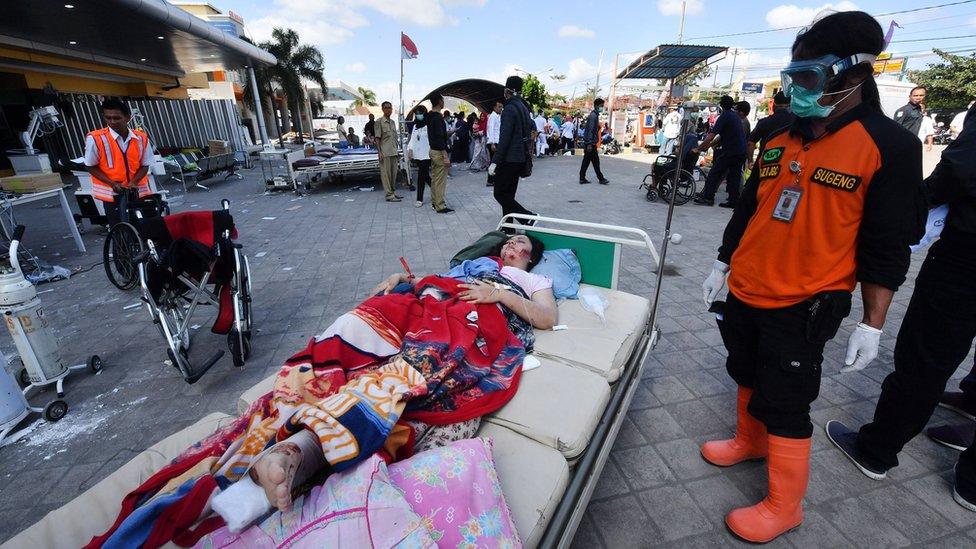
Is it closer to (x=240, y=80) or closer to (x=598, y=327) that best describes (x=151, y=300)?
(x=598, y=327)

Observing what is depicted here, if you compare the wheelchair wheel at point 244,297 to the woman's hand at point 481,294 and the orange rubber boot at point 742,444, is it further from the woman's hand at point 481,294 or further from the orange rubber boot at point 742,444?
the orange rubber boot at point 742,444

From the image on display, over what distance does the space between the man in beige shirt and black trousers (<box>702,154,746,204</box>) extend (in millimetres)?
6521

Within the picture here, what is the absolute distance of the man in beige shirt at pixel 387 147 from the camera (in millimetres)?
8680

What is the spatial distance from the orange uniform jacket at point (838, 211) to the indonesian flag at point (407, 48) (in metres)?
9.51

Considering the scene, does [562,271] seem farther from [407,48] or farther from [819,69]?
[407,48]

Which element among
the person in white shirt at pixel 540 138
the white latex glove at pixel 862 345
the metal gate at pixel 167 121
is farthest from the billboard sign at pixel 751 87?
the white latex glove at pixel 862 345

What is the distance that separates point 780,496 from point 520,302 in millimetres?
1513

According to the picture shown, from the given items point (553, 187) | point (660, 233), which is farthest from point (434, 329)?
point (553, 187)

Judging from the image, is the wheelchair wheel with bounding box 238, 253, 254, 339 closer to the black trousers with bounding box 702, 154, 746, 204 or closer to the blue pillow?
the blue pillow

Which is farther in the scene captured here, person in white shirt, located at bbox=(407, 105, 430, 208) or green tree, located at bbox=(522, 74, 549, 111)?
green tree, located at bbox=(522, 74, 549, 111)

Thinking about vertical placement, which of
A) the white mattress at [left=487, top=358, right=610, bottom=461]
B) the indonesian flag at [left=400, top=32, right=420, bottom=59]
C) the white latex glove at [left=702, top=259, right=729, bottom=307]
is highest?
the indonesian flag at [left=400, top=32, right=420, bottom=59]

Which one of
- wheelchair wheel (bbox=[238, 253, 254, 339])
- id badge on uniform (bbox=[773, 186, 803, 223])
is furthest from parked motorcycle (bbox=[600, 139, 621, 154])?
id badge on uniform (bbox=[773, 186, 803, 223])

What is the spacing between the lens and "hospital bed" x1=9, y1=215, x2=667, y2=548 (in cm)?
140

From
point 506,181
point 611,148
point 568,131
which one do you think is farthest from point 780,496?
point 611,148
